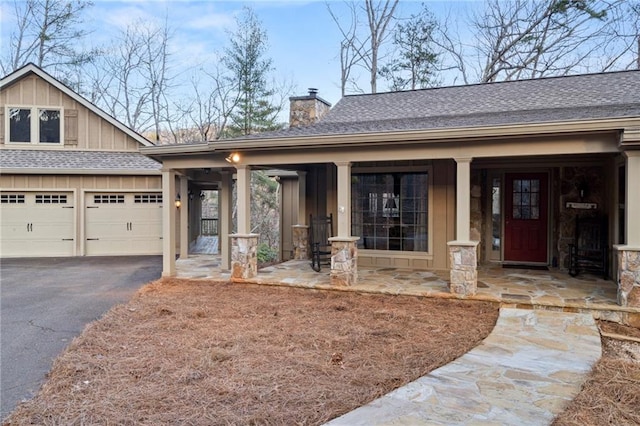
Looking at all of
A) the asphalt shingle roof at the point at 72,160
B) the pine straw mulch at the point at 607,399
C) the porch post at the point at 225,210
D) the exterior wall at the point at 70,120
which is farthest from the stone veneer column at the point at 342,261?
the exterior wall at the point at 70,120

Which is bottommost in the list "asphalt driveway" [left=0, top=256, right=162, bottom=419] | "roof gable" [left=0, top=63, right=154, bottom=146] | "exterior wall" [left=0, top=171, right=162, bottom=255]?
"asphalt driveway" [left=0, top=256, right=162, bottom=419]

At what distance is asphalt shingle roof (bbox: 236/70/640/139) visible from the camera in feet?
23.5

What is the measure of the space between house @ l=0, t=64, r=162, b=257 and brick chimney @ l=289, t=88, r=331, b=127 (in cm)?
426

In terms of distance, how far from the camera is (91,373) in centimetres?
348

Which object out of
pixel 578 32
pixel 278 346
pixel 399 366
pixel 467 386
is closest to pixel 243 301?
pixel 278 346

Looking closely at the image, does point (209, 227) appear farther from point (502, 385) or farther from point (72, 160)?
point (502, 385)

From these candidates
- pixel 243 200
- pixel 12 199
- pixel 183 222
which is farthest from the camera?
pixel 12 199

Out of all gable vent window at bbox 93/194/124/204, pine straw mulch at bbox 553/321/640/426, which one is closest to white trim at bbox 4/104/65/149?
gable vent window at bbox 93/194/124/204

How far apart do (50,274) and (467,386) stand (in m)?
8.45

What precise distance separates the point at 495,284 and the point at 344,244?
7.53ft

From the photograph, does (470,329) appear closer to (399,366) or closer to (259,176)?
(399,366)

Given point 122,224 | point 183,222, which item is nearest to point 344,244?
point 183,222

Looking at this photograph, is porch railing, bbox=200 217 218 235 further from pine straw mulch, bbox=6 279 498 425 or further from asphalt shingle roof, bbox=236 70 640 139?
pine straw mulch, bbox=6 279 498 425

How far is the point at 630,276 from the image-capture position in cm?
494
